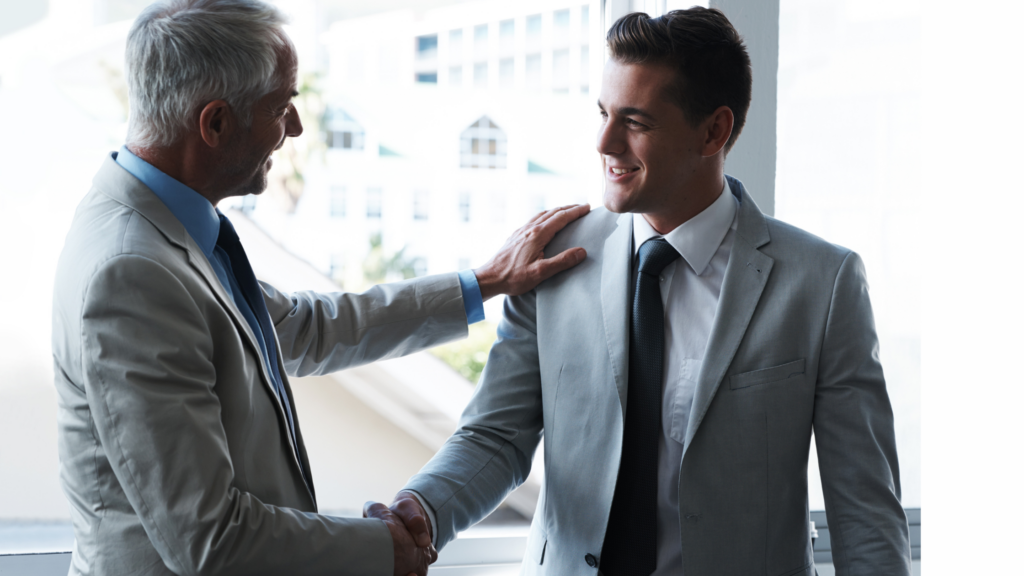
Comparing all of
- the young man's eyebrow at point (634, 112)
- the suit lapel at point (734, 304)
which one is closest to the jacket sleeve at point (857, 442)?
the suit lapel at point (734, 304)

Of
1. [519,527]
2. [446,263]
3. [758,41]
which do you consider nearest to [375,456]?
[519,527]

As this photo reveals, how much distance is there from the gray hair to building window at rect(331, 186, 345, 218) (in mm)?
749

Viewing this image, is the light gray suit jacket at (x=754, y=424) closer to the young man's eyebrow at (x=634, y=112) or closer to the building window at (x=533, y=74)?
the young man's eyebrow at (x=634, y=112)

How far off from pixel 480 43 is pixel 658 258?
908 mm

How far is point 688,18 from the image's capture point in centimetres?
142

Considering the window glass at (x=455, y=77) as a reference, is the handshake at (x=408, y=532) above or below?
below

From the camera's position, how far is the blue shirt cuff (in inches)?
65.4

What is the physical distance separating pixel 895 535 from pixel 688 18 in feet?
3.42

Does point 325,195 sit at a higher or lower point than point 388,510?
higher

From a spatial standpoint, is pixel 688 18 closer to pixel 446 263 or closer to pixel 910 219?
pixel 446 263

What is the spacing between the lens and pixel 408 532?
1.34 metres

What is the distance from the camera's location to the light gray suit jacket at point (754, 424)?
132 cm

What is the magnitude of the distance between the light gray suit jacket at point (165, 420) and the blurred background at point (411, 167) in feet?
2.71

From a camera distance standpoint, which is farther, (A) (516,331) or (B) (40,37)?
(B) (40,37)
